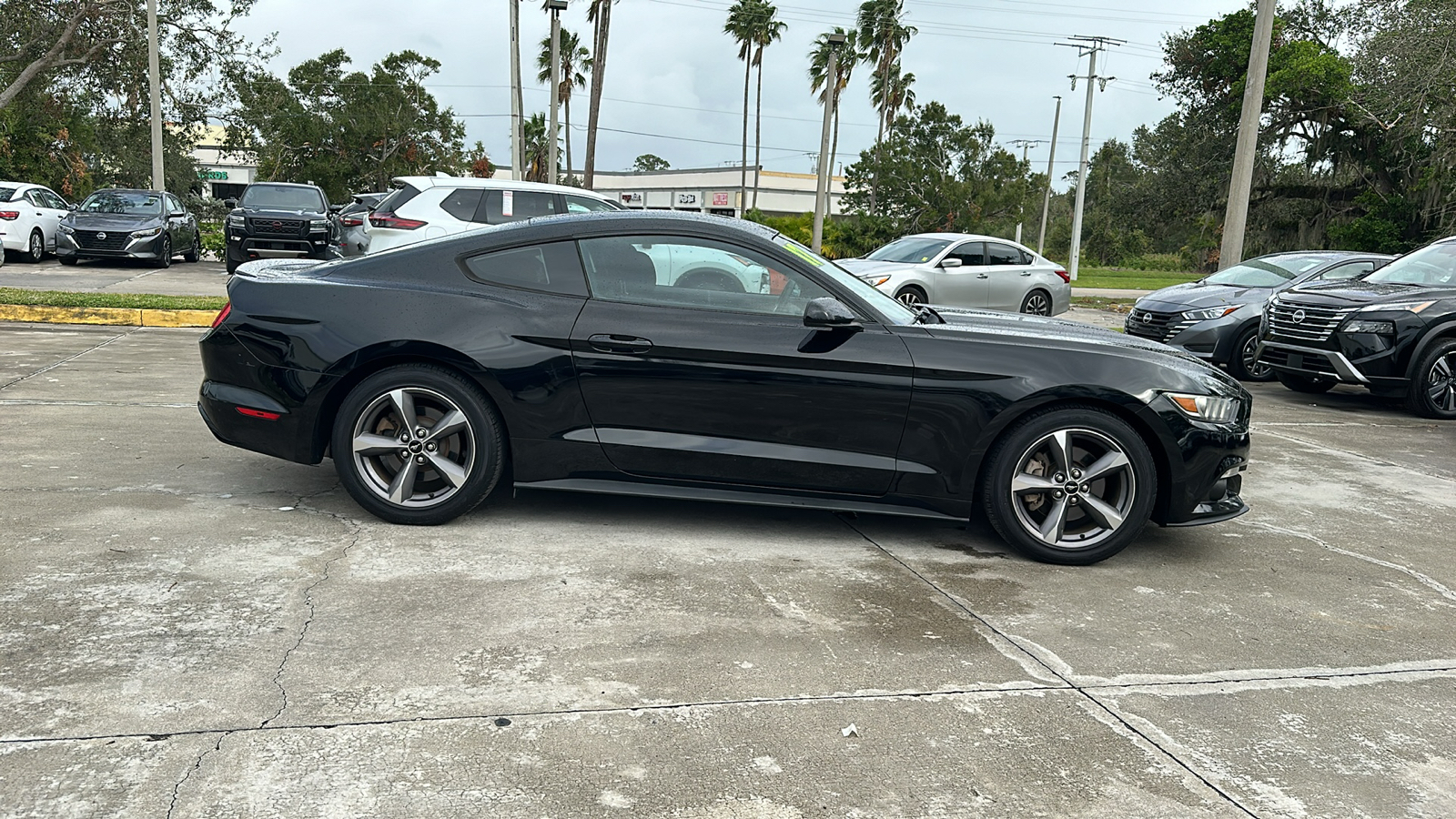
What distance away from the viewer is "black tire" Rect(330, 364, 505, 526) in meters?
4.86

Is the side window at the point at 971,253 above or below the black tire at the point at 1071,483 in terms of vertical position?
above

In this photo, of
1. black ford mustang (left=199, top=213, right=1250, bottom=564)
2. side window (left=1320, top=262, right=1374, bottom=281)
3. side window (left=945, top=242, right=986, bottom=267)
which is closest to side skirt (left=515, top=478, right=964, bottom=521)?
black ford mustang (left=199, top=213, right=1250, bottom=564)

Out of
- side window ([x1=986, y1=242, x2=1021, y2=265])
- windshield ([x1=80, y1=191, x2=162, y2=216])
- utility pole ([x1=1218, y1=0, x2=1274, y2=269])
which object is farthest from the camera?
windshield ([x1=80, y1=191, x2=162, y2=216])

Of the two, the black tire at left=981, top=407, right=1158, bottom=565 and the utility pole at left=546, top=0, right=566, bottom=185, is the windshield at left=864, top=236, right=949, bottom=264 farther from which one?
the utility pole at left=546, top=0, right=566, bottom=185

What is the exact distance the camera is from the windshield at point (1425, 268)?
10.8 metres

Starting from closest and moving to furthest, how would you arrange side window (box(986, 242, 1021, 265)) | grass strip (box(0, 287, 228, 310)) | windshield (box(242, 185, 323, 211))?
1. grass strip (box(0, 287, 228, 310))
2. side window (box(986, 242, 1021, 265))
3. windshield (box(242, 185, 323, 211))

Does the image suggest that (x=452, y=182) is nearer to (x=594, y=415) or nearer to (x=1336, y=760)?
Result: (x=594, y=415)

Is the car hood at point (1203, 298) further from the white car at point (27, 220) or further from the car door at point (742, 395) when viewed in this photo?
the white car at point (27, 220)

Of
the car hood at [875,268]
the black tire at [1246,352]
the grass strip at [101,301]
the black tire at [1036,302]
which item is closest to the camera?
the black tire at [1246,352]

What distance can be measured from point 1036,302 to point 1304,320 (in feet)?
22.1

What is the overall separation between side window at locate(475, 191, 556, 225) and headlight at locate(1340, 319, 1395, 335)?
8.49 metres

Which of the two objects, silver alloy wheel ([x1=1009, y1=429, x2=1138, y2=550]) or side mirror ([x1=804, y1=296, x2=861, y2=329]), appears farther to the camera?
silver alloy wheel ([x1=1009, y1=429, x2=1138, y2=550])

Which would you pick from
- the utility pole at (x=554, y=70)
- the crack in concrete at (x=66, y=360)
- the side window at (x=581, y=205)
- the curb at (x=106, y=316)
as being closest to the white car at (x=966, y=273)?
the side window at (x=581, y=205)

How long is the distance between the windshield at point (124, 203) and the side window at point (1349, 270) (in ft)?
63.5
